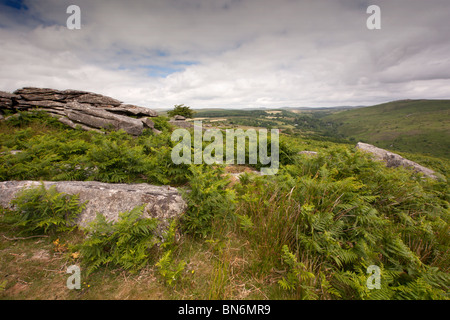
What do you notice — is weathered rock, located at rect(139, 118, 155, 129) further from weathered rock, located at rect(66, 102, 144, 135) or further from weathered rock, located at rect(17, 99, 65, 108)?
weathered rock, located at rect(17, 99, 65, 108)

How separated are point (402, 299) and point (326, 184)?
1.94 meters

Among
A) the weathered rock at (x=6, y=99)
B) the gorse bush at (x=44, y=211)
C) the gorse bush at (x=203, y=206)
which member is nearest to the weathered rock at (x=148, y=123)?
the weathered rock at (x=6, y=99)

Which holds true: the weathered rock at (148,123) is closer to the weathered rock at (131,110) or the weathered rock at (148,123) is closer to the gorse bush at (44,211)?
the weathered rock at (131,110)

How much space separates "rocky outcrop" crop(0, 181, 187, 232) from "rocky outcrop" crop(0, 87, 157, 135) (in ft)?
24.8

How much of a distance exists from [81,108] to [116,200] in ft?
36.8

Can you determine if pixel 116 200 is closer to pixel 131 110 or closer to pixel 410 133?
pixel 131 110

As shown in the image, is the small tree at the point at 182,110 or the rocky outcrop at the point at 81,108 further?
the small tree at the point at 182,110

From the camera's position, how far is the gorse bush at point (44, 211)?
10.6ft

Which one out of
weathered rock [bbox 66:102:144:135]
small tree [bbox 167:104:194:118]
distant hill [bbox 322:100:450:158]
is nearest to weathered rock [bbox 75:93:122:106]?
weathered rock [bbox 66:102:144:135]

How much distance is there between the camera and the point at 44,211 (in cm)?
319

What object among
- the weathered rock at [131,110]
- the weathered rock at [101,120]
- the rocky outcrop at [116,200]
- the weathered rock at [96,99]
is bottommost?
the rocky outcrop at [116,200]

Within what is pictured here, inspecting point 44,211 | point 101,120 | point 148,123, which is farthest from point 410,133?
point 44,211

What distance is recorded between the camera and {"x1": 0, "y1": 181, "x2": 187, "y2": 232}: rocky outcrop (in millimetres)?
3445

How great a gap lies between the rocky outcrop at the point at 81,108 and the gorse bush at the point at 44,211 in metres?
7.88
